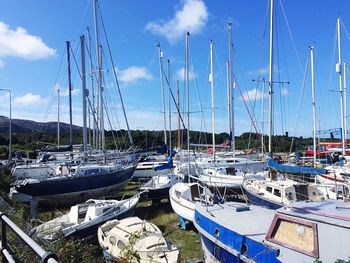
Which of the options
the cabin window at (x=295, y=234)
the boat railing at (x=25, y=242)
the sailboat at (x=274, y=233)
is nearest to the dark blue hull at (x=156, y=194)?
the sailboat at (x=274, y=233)

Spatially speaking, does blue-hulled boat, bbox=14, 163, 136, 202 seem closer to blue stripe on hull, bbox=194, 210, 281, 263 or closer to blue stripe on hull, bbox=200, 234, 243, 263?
blue stripe on hull, bbox=194, 210, 281, 263

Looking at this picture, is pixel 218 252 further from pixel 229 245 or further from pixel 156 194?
pixel 156 194

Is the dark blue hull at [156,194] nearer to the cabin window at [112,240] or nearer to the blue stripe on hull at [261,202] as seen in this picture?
the blue stripe on hull at [261,202]

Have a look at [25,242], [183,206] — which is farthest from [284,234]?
[183,206]

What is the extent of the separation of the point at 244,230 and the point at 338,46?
28606mm

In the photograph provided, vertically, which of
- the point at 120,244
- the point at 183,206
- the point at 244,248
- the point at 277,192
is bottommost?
the point at 120,244

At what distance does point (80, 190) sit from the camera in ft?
70.4

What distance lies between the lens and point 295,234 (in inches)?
285

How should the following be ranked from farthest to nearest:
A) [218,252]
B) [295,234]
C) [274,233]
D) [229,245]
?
[218,252], [229,245], [274,233], [295,234]

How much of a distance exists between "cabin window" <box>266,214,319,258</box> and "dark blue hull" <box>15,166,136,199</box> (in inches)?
619

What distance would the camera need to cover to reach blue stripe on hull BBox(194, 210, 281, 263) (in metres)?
7.61

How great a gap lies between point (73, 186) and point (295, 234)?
1644cm

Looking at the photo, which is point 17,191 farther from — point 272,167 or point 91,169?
point 272,167

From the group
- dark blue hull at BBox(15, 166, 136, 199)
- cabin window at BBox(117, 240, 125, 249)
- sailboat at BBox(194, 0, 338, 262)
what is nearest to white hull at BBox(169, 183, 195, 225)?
sailboat at BBox(194, 0, 338, 262)
